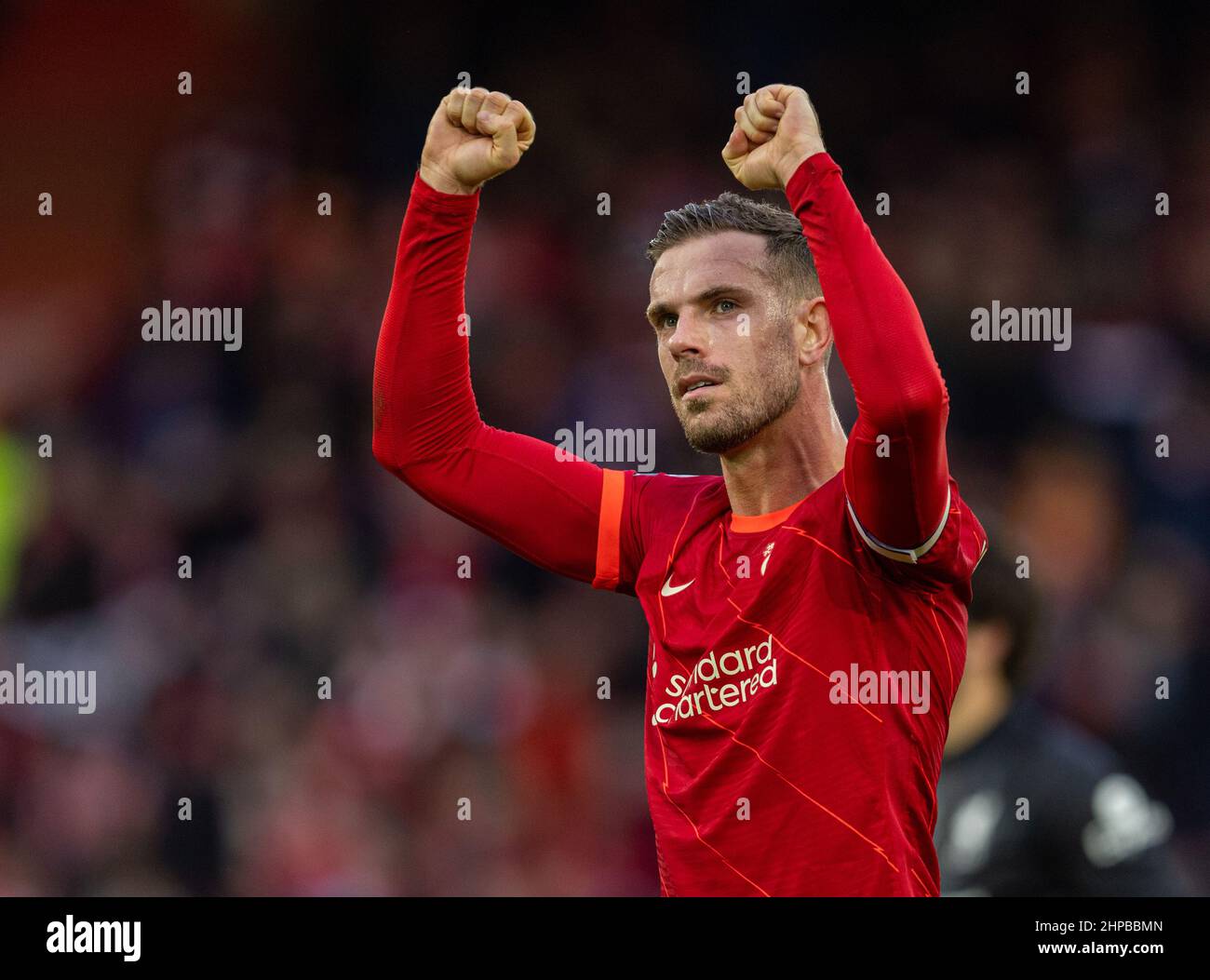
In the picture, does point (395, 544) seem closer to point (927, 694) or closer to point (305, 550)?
point (305, 550)

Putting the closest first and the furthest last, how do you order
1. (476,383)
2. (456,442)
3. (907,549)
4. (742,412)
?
(907,549), (742,412), (456,442), (476,383)

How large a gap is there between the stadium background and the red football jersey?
3.05 m

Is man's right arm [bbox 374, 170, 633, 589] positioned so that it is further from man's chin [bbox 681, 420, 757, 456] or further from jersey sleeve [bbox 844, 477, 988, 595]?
jersey sleeve [bbox 844, 477, 988, 595]

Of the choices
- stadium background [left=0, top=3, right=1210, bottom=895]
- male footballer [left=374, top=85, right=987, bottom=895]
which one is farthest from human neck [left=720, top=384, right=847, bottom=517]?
stadium background [left=0, top=3, right=1210, bottom=895]

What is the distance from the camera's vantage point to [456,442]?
9.98ft

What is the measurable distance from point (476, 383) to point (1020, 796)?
10.2ft

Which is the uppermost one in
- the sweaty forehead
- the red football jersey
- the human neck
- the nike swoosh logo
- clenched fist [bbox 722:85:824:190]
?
clenched fist [bbox 722:85:824:190]

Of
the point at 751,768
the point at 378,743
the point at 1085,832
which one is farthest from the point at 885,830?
the point at 378,743

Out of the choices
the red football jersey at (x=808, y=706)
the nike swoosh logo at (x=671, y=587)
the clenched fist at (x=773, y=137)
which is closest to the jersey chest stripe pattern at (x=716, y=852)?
the red football jersey at (x=808, y=706)

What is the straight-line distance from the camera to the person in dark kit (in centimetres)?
402

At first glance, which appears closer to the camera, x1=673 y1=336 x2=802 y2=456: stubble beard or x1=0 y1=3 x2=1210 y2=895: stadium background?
x1=673 y1=336 x2=802 y2=456: stubble beard

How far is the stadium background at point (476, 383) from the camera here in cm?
574

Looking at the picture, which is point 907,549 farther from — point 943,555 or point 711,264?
point 711,264

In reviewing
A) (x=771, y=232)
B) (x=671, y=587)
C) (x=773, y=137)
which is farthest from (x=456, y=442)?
(x=773, y=137)
